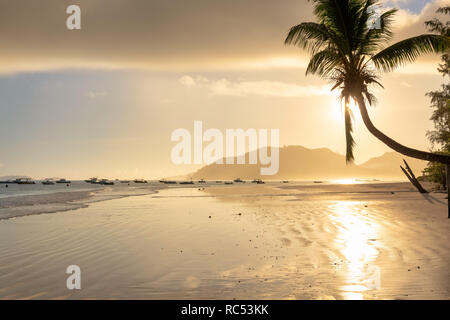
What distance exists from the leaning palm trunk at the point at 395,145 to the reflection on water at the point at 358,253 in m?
3.04

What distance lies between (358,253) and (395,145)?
5935 mm

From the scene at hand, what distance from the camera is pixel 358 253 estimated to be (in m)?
9.22

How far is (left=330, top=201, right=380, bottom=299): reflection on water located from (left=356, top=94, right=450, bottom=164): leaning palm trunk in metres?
3.04

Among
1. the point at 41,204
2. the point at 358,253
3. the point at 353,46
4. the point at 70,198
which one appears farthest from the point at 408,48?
the point at 70,198

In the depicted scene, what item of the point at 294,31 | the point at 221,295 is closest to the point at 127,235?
the point at 221,295

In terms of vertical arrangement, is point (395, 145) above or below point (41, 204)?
above

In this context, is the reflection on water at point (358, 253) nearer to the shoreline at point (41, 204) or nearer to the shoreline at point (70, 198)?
the shoreline at point (70, 198)

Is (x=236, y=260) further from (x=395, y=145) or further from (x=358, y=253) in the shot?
(x=395, y=145)

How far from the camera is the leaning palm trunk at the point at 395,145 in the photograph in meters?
13.4

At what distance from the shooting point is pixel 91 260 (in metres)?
9.25

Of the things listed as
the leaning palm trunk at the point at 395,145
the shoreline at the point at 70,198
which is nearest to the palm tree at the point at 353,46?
the leaning palm trunk at the point at 395,145

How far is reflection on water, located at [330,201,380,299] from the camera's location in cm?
646
